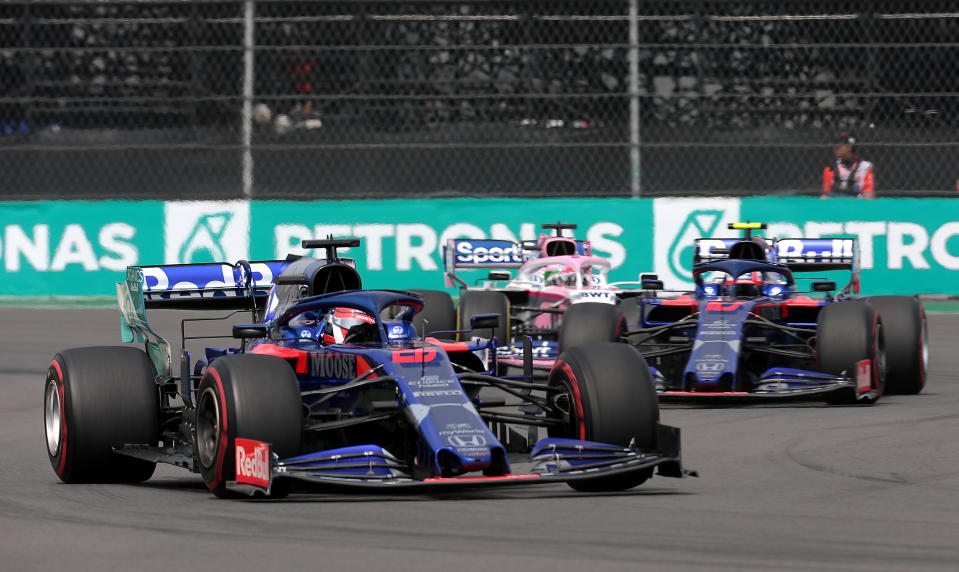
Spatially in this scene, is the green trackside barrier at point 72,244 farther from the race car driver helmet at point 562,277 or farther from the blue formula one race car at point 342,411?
the blue formula one race car at point 342,411

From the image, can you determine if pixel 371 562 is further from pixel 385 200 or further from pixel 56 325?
pixel 385 200

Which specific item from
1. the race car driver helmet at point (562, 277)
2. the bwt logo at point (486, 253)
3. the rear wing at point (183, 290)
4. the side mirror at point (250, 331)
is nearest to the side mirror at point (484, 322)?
the side mirror at point (250, 331)

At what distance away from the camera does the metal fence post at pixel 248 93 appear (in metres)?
21.3

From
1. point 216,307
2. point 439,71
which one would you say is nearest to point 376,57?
point 439,71

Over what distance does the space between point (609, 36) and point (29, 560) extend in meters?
17.7

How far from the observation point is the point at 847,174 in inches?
863

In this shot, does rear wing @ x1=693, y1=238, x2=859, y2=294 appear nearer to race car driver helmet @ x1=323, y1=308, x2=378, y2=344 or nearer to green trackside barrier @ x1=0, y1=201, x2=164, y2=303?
race car driver helmet @ x1=323, y1=308, x2=378, y2=344

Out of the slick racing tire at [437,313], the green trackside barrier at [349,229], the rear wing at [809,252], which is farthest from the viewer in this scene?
the green trackside barrier at [349,229]

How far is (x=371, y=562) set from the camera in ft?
20.3

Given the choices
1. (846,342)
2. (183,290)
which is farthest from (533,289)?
(183,290)

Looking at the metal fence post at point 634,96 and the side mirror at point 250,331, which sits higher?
the metal fence post at point 634,96

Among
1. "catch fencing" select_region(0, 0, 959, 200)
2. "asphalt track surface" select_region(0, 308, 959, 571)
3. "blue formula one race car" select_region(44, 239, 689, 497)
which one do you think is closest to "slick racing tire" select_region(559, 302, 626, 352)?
"asphalt track surface" select_region(0, 308, 959, 571)

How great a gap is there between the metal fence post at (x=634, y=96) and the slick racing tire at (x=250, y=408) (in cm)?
1340

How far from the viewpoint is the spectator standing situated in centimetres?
2130
